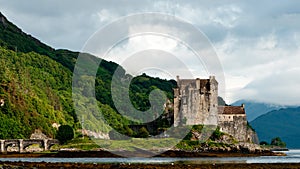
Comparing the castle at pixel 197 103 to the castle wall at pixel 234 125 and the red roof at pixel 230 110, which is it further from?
the red roof at pixel 230 110

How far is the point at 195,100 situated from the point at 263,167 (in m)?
59.6

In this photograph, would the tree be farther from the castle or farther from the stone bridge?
the castle

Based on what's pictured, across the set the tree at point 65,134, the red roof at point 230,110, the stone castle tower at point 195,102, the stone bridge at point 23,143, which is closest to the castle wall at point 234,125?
the red roof at point 230,110

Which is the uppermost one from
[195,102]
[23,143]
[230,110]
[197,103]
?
[195,102]

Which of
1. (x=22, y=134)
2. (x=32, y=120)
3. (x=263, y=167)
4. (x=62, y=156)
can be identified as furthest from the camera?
(x=32, y=120)

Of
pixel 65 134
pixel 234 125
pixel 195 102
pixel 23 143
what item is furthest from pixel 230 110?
pixel 23 143

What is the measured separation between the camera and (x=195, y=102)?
12825cm

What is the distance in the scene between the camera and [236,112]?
440ft

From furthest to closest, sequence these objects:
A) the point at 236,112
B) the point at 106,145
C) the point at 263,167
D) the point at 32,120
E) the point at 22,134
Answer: the point at 32,120 < the point at 22,134 < the point at 236,112 < the point at 106,145 < the point at 263,167

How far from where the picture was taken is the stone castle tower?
419 feet

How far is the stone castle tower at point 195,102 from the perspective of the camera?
419 feet

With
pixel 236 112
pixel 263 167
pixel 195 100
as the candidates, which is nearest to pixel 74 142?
pixel 195 100

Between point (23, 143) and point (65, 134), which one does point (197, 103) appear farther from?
point (23, 143)

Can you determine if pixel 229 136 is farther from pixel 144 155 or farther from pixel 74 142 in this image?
pixel 74 142
